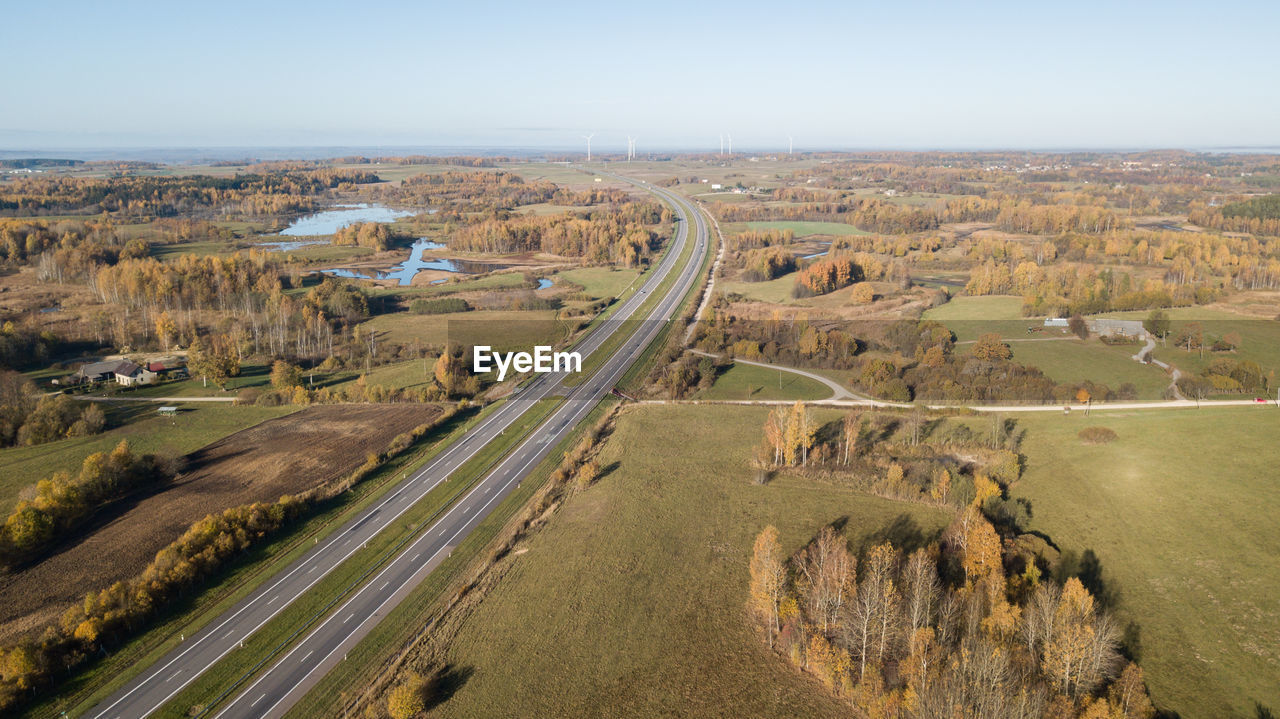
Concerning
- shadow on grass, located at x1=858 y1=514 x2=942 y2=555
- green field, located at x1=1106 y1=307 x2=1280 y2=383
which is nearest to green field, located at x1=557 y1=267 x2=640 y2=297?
green field, located at x1=1106 y1=307 x2=1280 y2=383

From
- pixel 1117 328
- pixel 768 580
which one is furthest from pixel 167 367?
pixel 1117 328

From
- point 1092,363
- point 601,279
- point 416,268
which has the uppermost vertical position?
point 416,268

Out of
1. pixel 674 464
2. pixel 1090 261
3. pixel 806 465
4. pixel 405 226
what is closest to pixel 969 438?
pixel 806 465

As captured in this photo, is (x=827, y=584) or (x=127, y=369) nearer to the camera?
(x=827, y=584)

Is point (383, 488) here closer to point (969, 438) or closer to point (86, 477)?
point (86, 477)

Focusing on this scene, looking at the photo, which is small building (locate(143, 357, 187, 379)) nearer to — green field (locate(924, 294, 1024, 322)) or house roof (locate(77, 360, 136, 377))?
house roof (locate(77, 360, 136, 377))

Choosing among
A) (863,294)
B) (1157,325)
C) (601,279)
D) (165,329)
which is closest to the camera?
(1157,325)

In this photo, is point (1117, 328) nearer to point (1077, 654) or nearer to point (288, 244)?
point (1077, 654)

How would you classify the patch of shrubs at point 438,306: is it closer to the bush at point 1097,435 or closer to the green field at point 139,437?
the green field at point 139,437

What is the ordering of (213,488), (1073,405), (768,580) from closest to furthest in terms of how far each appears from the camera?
(768,580), (213,488), (1073,405)
